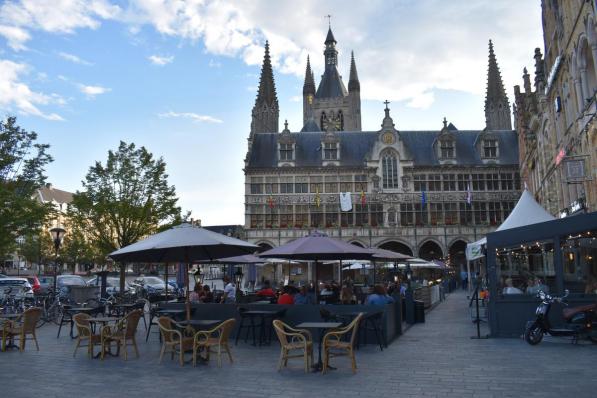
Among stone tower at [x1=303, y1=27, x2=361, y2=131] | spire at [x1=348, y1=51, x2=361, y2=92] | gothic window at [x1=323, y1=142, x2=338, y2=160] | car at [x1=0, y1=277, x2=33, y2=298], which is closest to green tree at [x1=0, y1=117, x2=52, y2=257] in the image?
car at [x1=0, y1=277, x2=33, y2=298]

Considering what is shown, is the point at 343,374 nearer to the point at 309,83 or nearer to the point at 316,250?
the point at 316,250

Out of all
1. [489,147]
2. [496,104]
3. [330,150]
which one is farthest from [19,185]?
[496,104]

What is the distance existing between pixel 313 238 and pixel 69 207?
1934 centimetres

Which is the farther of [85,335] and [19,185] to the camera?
[19,185]

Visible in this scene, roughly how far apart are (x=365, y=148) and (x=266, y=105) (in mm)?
16311

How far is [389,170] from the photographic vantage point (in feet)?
142

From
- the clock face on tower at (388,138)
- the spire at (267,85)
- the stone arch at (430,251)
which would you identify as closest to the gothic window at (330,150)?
the clock face on tower at (388,138)

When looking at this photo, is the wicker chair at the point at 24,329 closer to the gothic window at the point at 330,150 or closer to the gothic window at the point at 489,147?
the gothic window at the point at 330,150

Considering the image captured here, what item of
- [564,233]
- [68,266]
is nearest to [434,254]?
[564,233]

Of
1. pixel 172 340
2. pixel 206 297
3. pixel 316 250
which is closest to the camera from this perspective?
pixel 172 340

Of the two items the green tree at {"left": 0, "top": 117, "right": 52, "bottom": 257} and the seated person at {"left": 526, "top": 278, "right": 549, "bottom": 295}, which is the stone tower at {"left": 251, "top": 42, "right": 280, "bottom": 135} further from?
the seated person at {"left": 526, "top": 278, "right": 549, "bottom": 295}

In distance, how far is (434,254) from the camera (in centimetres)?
4388

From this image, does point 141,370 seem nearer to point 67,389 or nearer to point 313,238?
point 67,389

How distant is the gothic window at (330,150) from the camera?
44062 mm
